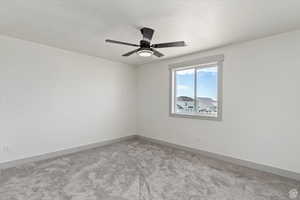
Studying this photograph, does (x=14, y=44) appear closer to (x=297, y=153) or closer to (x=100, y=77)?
(x=100, y=77)

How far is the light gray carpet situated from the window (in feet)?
3.73

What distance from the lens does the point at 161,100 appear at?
459cm

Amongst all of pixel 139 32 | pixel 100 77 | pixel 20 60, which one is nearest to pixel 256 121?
pixel 139 32

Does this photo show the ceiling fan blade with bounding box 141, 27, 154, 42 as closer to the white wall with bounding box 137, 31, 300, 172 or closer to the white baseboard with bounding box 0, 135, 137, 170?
the white wall with bounding box 137, 31, 300, 172

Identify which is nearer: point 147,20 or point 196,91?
point 147,20

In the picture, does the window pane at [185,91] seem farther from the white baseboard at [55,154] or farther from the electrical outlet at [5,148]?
the electrical outlet at [5,148]

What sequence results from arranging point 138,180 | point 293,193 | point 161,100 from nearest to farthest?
point 293,193
point 138,180
point 161,100

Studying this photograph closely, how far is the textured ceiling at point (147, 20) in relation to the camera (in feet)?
6.40

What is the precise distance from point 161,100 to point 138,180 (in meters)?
2.51

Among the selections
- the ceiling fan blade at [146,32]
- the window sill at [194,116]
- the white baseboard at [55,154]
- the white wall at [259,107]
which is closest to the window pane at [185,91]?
the window sill at [194,116]

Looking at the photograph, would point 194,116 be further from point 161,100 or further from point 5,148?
point 5,148

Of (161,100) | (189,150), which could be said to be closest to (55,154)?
(161,100)

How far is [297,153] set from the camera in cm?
254

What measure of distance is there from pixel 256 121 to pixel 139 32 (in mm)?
2727
